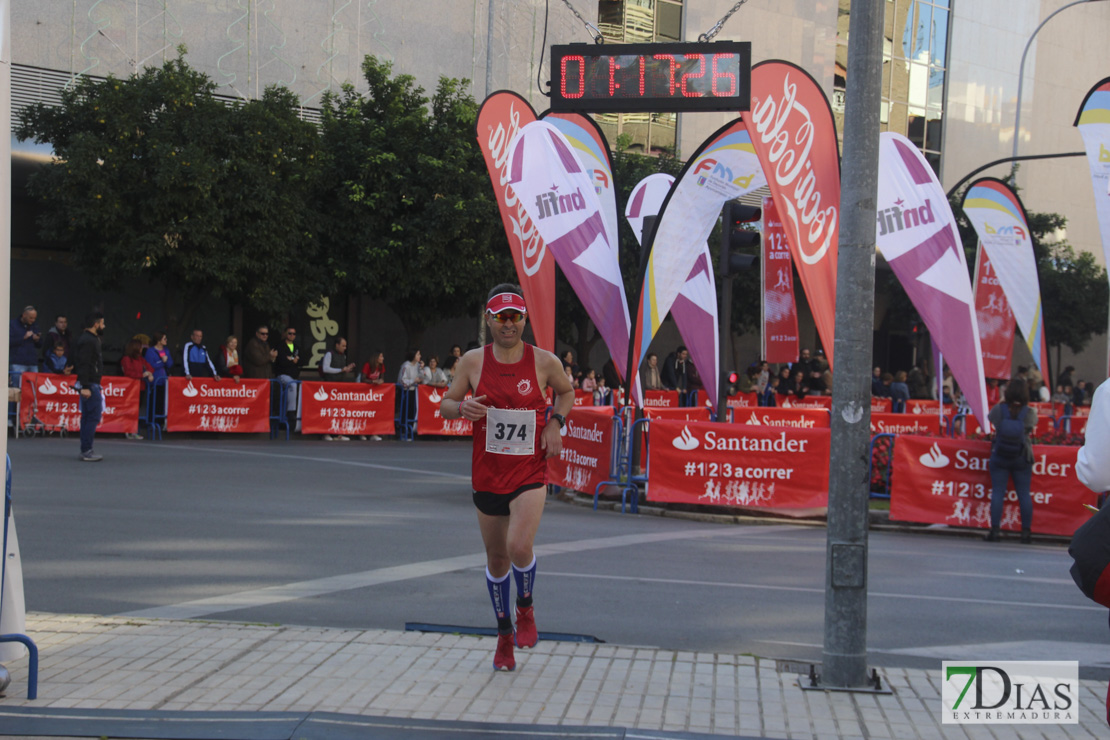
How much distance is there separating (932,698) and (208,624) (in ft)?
12.7

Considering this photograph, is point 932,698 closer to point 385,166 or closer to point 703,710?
point 703,710

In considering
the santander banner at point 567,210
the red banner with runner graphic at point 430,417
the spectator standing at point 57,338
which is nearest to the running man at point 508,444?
the santander banner at point 567,210

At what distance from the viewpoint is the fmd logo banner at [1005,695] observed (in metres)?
5.11

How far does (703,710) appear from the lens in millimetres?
5059

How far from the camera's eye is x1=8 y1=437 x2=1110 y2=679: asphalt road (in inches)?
279

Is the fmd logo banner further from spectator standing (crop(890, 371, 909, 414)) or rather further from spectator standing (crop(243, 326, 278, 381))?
spectator standing (crop(890, 371, 909, 414))

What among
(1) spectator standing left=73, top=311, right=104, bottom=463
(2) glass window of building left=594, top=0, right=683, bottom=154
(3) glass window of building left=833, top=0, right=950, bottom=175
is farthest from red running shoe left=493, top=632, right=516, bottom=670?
(3) glass window of building left=833, top=0, right=950, bottom=175

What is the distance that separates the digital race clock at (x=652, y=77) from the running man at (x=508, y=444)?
9.55 feet

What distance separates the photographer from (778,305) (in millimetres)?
16359

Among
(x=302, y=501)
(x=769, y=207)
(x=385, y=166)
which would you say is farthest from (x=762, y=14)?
(x=302, y=501)

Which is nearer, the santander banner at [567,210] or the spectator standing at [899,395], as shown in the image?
the santander banner at [567,210]

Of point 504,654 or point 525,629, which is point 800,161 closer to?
point 525,629

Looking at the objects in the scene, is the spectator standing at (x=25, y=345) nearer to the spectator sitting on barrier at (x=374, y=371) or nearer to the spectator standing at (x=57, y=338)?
the spectator standing at (x=57, y=338)

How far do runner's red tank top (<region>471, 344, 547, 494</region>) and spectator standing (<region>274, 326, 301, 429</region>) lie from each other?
1546 centimetres
